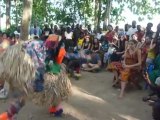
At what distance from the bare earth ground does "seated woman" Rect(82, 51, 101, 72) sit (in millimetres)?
1882

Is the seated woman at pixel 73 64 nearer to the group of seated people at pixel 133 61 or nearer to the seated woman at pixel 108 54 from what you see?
the group of seated people at pixel 133 61

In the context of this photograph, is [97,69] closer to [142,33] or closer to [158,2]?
[142,33]

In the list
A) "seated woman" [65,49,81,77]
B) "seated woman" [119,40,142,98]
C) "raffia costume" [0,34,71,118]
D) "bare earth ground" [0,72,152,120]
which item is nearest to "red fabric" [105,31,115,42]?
"seated woman" [65,49,81,77]

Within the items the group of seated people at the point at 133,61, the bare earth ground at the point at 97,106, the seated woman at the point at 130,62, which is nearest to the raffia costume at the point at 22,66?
the bare earth ground at the point at 97,106

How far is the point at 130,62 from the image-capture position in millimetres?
8234

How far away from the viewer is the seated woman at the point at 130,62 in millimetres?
8070

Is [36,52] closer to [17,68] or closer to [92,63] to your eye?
[17,68]

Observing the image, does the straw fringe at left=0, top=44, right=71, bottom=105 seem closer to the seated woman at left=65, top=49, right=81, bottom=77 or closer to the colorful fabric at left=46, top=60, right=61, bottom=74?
the colorful fabric at left=46, top=60, right=61, bottom=74

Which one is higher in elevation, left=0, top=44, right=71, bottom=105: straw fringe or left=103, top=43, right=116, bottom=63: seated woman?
left=0, top=44, right=71, bottom=105: straw fringe

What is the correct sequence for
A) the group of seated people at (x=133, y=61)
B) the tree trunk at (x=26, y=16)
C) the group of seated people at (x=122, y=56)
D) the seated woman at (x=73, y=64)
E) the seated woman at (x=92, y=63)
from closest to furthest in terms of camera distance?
the group of seated people at (x=133, y=61) < the group of seated people at (x=122, y=56) < the tree trunk at (x=26, y=16) < the seated woman at (x=73, y=64) < the seated woman at (x=92, y=63)

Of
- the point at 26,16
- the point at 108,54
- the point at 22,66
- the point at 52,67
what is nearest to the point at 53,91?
the point at 52,67

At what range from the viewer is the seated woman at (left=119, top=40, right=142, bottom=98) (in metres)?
8.07

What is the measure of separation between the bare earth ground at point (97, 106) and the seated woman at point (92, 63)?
1882mm

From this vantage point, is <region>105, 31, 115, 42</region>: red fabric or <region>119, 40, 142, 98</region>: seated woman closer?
<region>119, 40, 142, 98</region>: seated woman
